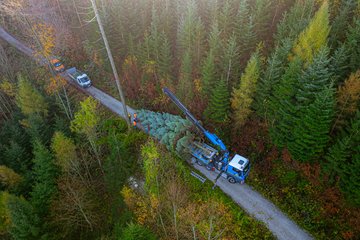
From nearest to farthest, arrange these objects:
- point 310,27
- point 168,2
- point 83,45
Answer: point 310,27
point 168,2
point 83,45

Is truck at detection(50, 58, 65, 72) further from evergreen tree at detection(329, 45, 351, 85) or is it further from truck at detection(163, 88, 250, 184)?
evergreen tree at detection(329, 45, 351, 85)

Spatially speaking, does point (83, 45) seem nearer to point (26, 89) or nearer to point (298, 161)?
point (26, 89)

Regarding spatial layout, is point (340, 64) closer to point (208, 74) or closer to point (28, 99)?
point (208, 74)

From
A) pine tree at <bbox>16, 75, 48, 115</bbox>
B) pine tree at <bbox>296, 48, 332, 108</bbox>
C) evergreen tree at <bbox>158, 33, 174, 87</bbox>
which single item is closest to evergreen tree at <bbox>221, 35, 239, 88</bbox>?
evergreen tree at <bbox>158, 33, 174, 87</bbox>

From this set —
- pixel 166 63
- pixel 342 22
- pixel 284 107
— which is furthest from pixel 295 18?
pixel 166 63

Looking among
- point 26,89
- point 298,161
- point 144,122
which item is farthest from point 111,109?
Answer: point 298,161
